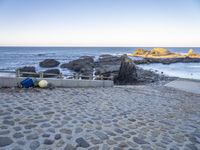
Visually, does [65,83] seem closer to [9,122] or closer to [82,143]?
[9,122]

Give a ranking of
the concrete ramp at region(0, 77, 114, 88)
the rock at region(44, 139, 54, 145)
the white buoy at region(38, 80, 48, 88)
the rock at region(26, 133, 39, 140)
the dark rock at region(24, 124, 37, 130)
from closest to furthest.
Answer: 1. the rock at region(44, 139, 54, 145)
2. the rock at region(26, 133, 39, 140)
3. the dark rock at region(24, 124, 37, 130)
4. the concrete ramp at region(0, 77, 114, 88)
5. the white buoy at region(38, 80, 48, 88)

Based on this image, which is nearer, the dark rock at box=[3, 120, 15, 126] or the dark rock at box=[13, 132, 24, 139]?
the dark rock at box=[13, 132, 24, 139]

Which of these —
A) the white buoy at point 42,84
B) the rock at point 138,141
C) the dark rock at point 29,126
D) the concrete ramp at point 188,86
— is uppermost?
the white buoy at point 42,84

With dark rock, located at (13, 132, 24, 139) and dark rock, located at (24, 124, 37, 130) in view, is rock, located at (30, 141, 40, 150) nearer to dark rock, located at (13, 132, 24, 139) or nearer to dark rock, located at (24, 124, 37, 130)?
dark rock, located at (13, 132, 24, 139)

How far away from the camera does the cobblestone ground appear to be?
5016 millimetres

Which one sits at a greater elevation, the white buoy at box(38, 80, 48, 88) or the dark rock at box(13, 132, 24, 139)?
the white buoy at box(38, 80, 48, 88)

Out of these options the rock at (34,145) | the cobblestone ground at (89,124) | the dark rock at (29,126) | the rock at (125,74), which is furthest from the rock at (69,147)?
the rock at (125,74)

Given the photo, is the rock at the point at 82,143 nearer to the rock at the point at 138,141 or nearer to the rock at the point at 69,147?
the rock at the point at 69,147

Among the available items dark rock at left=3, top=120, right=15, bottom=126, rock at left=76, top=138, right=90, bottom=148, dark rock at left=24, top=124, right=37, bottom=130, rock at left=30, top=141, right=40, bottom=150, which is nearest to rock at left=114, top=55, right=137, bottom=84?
dark rock at left=24, top=124, right=37, bottom=130

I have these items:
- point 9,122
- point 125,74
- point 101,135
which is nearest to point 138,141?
point 101,135

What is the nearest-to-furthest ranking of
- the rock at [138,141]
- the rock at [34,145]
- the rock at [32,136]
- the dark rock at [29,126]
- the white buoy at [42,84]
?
the rock at [34,145]
the rock at [32,136]
the rock at [138,141]
the dark rock at [29,126]
the white buoy at [42,84]

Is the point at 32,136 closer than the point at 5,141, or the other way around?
the point at 5,141

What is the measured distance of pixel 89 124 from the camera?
632 centimetres

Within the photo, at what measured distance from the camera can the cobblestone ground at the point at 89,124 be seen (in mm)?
5016
